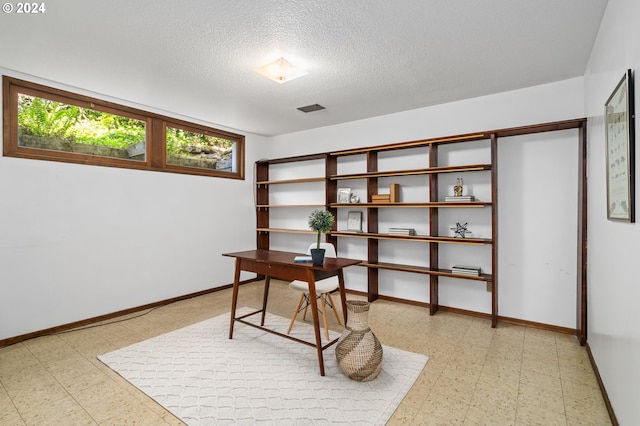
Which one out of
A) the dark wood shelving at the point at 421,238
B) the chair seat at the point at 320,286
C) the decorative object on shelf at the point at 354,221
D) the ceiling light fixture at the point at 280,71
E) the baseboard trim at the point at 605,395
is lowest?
the baseboard trim at the point at 605,395

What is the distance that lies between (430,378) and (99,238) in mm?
3688

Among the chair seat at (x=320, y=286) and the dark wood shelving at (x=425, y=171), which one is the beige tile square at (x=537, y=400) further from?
the dark wood shelving at (x=425, y=171)

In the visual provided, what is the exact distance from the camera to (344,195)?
4742 millimetres

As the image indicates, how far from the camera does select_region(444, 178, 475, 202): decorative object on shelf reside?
3604 millimetres

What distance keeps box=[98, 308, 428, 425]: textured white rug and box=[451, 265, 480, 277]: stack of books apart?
1.29 meters

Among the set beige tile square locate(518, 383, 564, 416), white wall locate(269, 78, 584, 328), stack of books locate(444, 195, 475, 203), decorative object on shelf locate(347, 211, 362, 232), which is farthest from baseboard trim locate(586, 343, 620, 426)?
decorative object on shelf locate(347, 211, 362, 232)

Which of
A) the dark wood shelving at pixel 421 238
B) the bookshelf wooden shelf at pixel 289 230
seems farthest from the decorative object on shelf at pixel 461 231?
the bookshelf wooden shelf at pixel 289 230

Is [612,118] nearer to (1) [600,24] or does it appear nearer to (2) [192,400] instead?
(1) [600,24]

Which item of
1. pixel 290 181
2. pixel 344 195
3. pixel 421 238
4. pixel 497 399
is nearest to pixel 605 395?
pixel 497 399

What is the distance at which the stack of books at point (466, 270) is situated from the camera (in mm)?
3553

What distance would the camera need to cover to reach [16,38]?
2.46 meters

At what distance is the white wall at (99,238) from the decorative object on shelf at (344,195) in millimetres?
1841

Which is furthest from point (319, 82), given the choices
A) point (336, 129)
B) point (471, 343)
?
point (471, 343)

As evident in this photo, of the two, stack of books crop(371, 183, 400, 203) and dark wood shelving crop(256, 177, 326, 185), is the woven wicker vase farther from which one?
dark wood shelving crop(256, 177, 326, 185)
